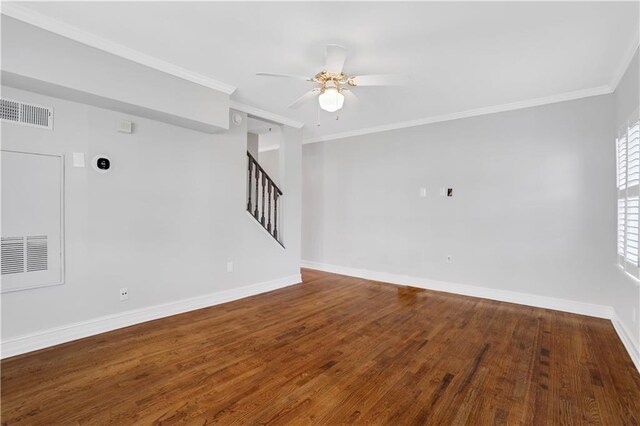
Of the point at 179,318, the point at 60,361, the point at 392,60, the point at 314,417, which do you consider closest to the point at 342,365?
the point at 314,417

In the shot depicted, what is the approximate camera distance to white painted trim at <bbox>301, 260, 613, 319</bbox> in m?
3.67

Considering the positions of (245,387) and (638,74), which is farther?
(638,74)

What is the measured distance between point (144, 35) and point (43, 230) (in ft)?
6.55

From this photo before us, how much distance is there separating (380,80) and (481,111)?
8.50ft

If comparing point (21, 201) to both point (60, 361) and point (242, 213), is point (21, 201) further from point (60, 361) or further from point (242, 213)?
point (242, 213)

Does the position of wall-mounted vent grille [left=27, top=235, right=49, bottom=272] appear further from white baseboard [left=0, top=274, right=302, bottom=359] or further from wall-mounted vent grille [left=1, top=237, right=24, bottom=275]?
white baseboard [left=0, top=274, right=302, bottom=359]

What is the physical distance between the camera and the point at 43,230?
8.82 feet

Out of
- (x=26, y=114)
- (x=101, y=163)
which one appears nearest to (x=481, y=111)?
(x=101, y=163)

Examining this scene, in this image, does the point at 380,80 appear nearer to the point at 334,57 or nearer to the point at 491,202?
the point at 334,57

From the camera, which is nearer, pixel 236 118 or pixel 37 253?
pixel 37 253

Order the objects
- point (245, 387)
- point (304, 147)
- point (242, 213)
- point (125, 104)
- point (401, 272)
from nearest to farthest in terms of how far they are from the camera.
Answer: point (245, 387) → point (125, 104) → point (242, 213) → point (401, 272) → point (304, 147)

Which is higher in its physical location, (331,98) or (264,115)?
(264,115)

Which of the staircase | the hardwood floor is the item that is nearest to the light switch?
the hardwood floor

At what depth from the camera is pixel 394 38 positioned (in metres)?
2.55
